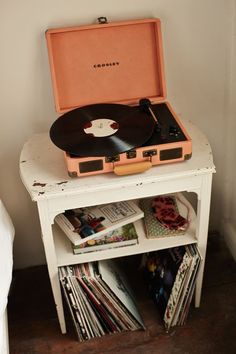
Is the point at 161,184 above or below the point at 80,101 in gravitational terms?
below

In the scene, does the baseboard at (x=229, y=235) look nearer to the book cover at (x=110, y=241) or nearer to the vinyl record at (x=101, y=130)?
the book cover at (x=110, y=241)

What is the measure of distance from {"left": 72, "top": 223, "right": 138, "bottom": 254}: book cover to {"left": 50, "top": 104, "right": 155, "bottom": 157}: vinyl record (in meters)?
0.33

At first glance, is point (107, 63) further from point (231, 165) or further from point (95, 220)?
point (231, 165)

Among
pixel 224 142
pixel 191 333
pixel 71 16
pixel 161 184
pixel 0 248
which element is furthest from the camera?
pixel 224 142

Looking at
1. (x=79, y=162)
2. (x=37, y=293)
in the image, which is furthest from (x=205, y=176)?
(x=37, y=293)

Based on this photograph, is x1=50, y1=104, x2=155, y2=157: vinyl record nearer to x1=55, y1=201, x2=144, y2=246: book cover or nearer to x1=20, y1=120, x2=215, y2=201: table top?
Answer: x1=20, y1=120, x2=215, y2=201: table top

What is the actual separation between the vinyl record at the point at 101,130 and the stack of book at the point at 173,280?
424 mm

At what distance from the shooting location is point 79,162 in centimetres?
124

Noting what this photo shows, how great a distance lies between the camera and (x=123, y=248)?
146 cm

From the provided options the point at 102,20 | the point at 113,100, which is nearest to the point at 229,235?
the point at 113,100

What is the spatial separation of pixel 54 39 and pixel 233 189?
829 millimetres

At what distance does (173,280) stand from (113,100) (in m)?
0.58

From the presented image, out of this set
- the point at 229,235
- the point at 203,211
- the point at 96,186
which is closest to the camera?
the point at 96,186

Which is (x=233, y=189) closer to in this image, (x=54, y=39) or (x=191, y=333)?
(x=191, y=333)
